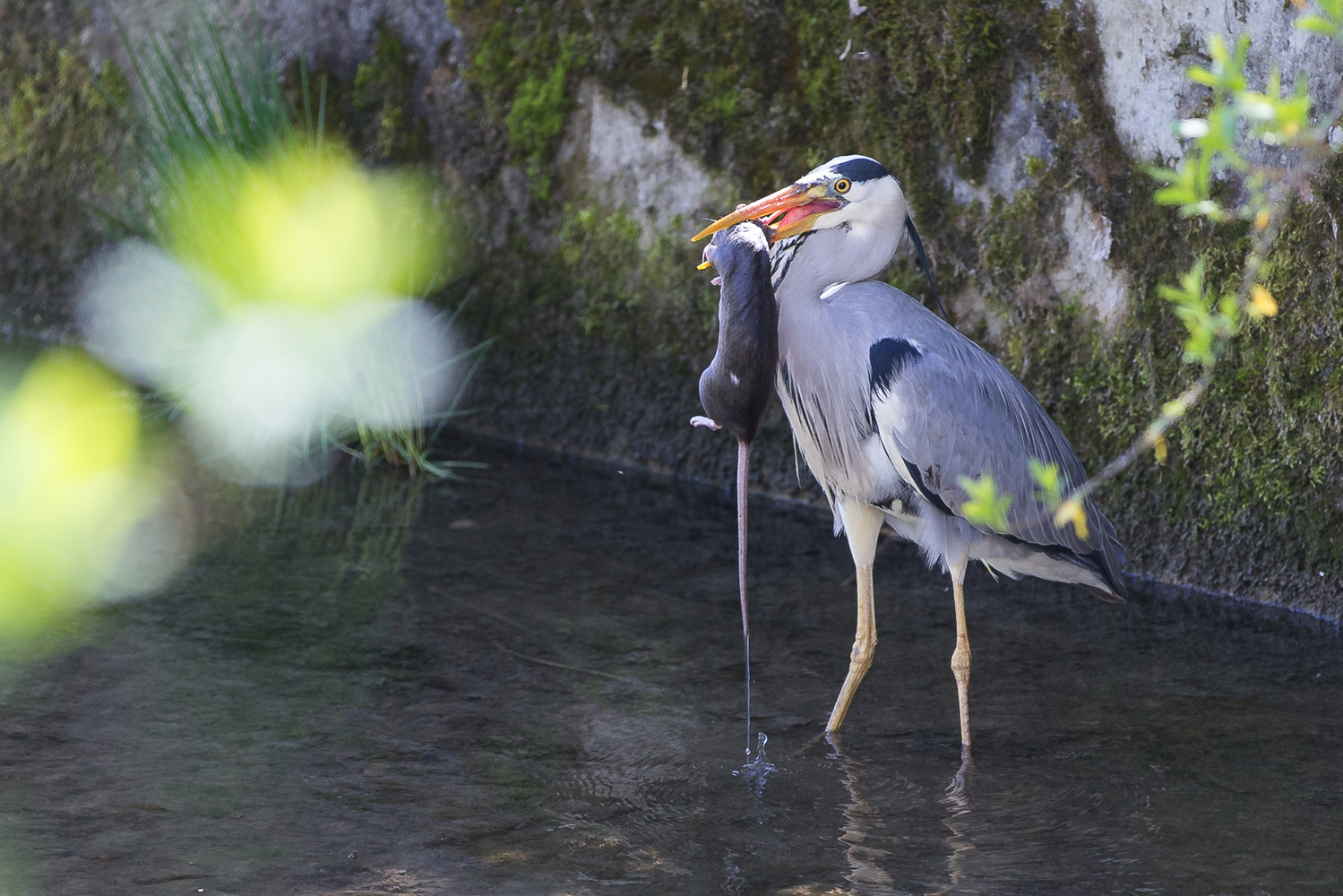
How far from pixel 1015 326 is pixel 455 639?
2310mm

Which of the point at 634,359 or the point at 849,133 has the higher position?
the point at 849,133

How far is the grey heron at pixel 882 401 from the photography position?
358 cm

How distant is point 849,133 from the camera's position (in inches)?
215

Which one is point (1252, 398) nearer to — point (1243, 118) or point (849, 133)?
point (1243, 118)

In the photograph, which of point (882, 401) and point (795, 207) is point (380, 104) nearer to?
point (795, 207)

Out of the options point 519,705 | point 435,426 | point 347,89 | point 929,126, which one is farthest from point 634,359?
point 519,705

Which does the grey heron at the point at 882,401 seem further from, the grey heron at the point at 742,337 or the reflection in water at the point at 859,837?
the reflection in water at the point at 859,837

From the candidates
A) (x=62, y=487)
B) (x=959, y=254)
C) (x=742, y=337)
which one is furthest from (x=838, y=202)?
(x=62, y=487)

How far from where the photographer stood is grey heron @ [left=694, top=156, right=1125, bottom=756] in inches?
141

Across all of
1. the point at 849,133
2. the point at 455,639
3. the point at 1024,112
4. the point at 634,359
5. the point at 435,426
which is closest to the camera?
the point at 455,639

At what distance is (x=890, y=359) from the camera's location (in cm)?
357

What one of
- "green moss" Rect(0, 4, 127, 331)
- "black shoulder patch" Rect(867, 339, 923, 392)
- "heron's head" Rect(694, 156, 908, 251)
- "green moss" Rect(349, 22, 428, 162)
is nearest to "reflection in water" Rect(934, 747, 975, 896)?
"black shoulder patch" Rect(867, 339, 923, 392)

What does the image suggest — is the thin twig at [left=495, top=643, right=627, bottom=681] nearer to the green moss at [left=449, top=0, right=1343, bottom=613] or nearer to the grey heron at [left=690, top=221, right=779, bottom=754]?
the grey heron at [left=690, top=221, right=779, bottom=754]

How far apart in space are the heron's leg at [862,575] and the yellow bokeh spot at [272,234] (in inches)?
106
